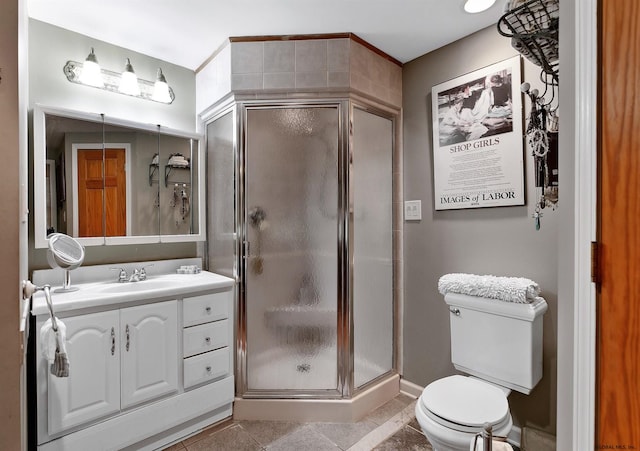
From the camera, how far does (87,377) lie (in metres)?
1.46

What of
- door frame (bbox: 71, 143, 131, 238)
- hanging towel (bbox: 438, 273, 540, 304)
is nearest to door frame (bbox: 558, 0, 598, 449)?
hanging towel (bbox: 438, 273, 540, 304)

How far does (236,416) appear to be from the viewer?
194cm

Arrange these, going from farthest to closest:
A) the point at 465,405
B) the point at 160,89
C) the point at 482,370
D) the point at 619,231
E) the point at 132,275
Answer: the point at 160,89 < the point at 132,275 < the point at 482,370 < the point at 465,405 < the point at 619,231

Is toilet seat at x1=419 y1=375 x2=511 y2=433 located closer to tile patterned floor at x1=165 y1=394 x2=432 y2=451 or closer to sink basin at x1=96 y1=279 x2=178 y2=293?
tile patterned floor at x1=165 y1=394 x2=432 y2=451

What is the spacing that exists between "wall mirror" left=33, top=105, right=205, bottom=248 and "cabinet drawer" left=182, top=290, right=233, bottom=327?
1.88 ft

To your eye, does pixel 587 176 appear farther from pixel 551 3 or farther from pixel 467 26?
pixel 467 26

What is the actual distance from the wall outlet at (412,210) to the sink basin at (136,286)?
160 centimetres

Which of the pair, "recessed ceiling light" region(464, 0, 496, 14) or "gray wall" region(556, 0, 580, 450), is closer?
"gray wall" region(556, 0, 580, 450)

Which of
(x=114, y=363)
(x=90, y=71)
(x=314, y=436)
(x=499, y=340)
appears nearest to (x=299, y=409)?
(x=314, y=436)

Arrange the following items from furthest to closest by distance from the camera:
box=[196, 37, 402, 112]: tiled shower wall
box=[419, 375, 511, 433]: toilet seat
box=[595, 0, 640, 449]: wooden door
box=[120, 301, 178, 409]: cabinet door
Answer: box=[196, 37, 402, 112]: tiled shower wall, box=[120, 301, 178, 409]: cabinet door, box=[419, 375, 511, 433]: toilet seat, box=[595, 0, 640, 449]: wooden door

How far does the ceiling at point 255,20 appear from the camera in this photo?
1.65 m

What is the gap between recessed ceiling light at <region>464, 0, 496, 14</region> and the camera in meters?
1.61

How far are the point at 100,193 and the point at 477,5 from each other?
2.40 metres

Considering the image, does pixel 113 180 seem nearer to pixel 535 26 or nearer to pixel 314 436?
pixel 314 436
